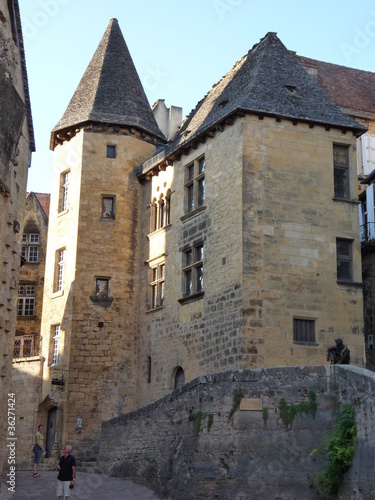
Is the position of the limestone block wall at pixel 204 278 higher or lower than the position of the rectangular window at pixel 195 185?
lower

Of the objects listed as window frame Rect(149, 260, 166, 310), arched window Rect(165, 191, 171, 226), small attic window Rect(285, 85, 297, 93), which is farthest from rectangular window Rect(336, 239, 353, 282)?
arched window Rect(165, 191, 171, 226)

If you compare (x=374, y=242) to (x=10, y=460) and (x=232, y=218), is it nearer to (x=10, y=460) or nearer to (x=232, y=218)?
(x=232, y=218)

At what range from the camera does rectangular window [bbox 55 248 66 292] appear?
2647 centimetres

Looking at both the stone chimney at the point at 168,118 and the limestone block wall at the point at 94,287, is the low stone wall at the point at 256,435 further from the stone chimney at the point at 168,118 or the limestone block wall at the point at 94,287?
the stone chimney at the point at 168,118

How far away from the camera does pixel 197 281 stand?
22.7 m

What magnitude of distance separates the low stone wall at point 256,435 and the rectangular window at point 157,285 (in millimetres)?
7287

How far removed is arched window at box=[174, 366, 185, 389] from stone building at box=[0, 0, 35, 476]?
20.0ft

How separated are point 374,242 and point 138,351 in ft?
26.9

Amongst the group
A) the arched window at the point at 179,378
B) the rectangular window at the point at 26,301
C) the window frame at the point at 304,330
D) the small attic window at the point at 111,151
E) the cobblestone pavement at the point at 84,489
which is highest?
the small attic window at the point at 111,151

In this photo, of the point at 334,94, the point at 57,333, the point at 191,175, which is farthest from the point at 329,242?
the point at 334,94

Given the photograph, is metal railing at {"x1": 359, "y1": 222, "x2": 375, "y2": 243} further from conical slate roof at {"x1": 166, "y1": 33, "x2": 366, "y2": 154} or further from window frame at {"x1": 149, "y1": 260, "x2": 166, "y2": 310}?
window frame at {"x1": 149, "y1": 260, "x2": 166, "y2": 310}

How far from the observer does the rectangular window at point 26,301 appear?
111 ft

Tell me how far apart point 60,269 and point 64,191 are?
2855 millimetres

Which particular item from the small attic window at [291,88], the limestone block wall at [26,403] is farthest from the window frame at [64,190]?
the small attic window at [291,88]
